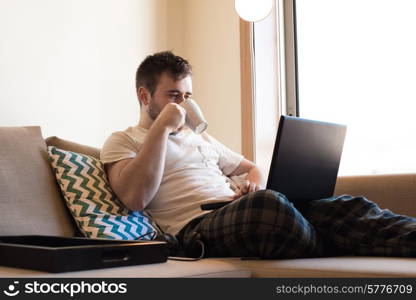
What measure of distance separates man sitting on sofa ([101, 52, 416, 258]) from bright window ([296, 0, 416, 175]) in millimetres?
991

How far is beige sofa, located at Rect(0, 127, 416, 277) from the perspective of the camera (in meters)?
1.10

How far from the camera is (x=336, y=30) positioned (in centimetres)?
306

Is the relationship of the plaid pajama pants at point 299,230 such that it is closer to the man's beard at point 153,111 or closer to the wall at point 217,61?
the man's beard at point 153,111

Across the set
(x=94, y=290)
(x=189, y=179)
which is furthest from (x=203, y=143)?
(x=94, y=290)

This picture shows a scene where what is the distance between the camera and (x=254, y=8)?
2473mm

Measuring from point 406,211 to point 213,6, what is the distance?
72.8 inches

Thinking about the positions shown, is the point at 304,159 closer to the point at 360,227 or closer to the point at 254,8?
the point at 360,227

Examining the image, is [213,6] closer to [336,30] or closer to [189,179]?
[336,30]

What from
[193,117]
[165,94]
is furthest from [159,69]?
[193,117]

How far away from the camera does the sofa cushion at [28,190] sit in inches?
58.1

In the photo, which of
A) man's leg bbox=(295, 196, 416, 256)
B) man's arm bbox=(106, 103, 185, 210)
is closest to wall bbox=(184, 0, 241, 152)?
man's arm bbox=(106, 103, 185, 210)

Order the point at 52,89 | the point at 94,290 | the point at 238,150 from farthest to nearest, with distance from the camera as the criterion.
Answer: the point at 238,150
the point at 52,89
the point at 94,290

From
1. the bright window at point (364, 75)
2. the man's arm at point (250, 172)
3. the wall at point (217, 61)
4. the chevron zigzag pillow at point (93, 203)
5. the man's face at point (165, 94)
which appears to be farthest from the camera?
the wall at point (217, 61)

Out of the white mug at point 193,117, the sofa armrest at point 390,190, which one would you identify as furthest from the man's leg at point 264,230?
the sofa armrest at point 390,190
